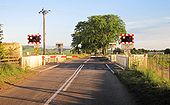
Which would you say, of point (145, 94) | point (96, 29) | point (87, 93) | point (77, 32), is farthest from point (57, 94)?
point (77, 32)

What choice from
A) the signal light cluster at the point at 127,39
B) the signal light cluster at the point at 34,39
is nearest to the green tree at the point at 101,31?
the signal light cluster at the point at 34,39

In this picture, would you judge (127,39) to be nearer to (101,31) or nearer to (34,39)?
(34,39)

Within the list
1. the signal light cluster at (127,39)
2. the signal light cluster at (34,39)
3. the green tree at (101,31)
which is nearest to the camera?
the signal light cluster at (127,39)

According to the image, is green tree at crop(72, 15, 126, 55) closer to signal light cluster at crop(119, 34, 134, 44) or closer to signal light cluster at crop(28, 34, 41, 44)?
A: signal light cluster at crop(28, 34, 41, 44)

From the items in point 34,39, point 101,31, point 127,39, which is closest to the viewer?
point 127,39

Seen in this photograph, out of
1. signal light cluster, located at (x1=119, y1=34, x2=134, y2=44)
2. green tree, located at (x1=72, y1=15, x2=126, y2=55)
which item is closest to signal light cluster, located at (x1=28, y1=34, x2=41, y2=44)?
signal light cluster, located at (x1=119, y1=34, x2=134, y2=44)

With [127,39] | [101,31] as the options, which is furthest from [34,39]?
[101,31]

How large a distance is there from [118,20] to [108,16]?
3.61 metres

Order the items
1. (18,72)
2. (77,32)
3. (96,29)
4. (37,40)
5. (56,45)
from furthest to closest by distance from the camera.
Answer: (77,32) < (96,29) < (56,45) < (37,40) < (18,72)

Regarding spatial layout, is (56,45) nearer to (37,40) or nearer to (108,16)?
(37,40)

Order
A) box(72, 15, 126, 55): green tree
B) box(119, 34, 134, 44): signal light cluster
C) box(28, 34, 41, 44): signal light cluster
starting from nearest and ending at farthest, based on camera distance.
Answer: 1. box(119, 34, 134, 44): signal light cluster
2. box(28, 34, 41, 44): signal light cluster
3. box(72, 15, 126, 55): green tree

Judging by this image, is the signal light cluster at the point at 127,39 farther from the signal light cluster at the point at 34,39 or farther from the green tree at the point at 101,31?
the green tree at the point at 101,31

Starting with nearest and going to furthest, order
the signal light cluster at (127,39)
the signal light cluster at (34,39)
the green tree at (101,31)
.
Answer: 1. the signal light cluster at (127,39)
2. the signal light cluster at (34,39)
3. the green tree at (101,31)

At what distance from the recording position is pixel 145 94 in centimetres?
1487
